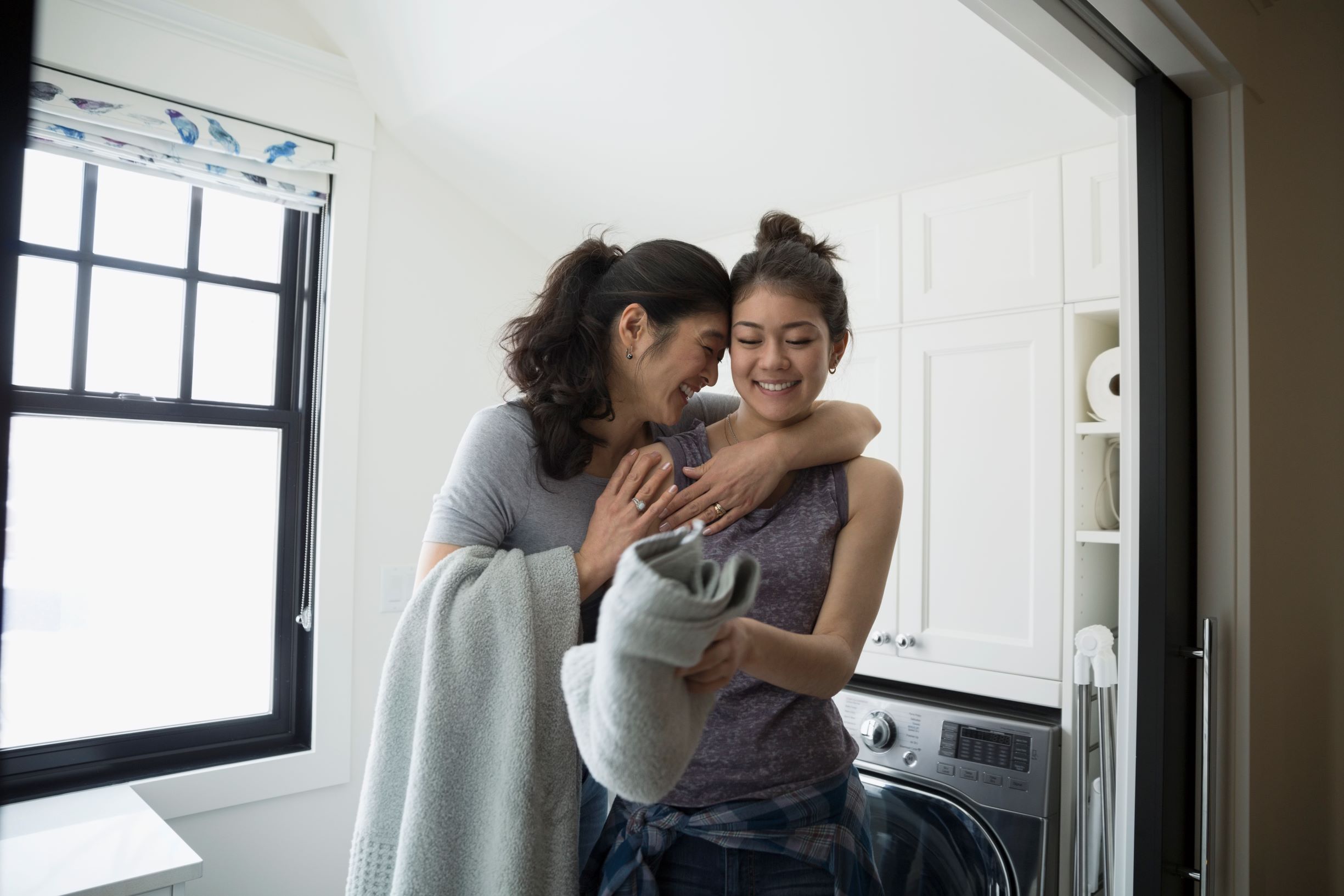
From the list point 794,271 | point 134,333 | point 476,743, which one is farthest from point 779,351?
point 134,333

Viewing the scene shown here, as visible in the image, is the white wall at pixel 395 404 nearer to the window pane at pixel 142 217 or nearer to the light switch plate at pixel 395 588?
the light switch plate at pixel 395 588

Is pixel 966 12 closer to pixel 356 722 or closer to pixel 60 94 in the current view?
pixel 60 94

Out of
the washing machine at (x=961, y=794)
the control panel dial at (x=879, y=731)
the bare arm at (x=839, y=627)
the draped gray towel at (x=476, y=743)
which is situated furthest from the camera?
the control panel dial at (x=879, y=731)

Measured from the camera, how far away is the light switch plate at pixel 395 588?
2.32m

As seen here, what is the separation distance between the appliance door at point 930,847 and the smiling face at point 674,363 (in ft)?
3.47

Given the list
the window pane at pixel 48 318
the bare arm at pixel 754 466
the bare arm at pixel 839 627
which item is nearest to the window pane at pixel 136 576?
the window pane at pixel 48 318

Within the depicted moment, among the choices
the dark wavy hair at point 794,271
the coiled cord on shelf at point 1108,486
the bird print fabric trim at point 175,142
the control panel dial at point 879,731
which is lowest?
the control panel dial at point 879,731

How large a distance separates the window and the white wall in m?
0.14

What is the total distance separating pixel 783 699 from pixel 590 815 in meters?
0.28

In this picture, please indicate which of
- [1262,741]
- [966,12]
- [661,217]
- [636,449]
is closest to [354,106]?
[661,217]

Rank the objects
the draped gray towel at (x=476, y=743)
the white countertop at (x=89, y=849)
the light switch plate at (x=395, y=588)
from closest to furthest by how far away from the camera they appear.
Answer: the draped gray towel at (x=476, y=743), the white countertop at (x=89, y=849), the light switch plate at (x=395, y=588)

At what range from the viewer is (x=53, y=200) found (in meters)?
1.97

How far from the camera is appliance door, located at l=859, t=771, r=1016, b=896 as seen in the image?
5.59 feet

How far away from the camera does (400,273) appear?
2396 millimetres
